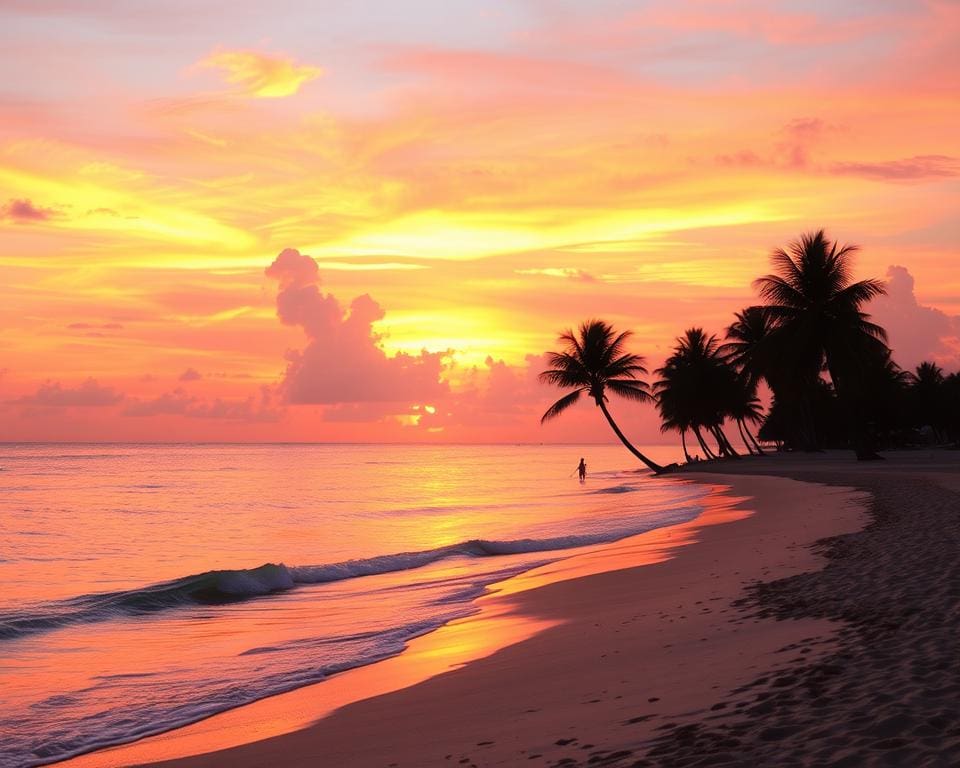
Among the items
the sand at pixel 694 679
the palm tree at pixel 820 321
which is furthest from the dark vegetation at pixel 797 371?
the sand at pixel 694 679

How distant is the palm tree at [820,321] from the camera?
47344 millimetres

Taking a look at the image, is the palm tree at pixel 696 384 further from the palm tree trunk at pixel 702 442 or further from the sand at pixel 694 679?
the sand at pixel 694 679

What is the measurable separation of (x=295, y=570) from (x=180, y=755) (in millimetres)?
13389

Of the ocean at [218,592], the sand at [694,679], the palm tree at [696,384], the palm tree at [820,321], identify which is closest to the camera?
the sand at [694,679]

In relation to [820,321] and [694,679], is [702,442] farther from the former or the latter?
[694,679]

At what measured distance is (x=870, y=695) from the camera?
19.1 feet

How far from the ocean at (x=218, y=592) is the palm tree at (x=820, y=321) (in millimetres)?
11069

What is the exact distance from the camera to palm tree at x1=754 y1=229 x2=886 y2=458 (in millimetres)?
47344

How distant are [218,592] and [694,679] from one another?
42.6 ft

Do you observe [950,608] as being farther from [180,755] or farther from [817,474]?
[817,474]

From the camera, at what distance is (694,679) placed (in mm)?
7109

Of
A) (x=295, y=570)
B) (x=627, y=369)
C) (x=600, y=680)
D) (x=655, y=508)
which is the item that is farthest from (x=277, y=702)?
(x=627, y=369)

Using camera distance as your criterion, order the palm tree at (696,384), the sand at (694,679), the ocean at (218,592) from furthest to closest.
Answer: the palm tree at (696,384), the ocean at (218,592), the sand at (694,679)

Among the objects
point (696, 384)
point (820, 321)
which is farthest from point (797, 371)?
point (696, 384)
